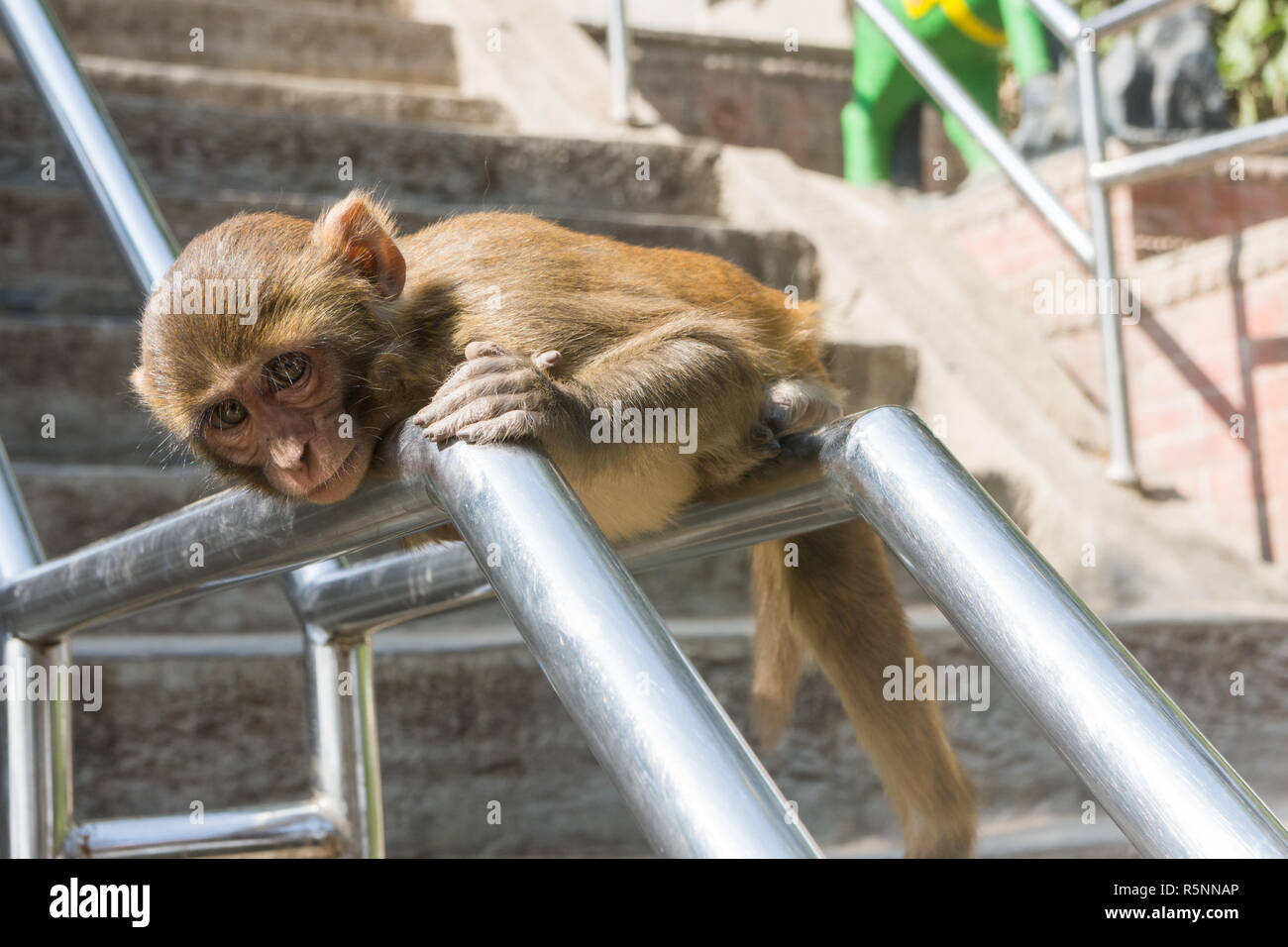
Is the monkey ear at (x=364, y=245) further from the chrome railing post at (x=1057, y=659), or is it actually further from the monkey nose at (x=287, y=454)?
the chrome railing post at (x=1057, y=659)

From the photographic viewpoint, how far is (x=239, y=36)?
12.8 ft

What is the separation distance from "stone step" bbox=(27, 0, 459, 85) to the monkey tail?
290 centimetres

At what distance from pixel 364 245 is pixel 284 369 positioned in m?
0.20

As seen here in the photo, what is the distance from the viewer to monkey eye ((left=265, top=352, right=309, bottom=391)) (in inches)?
50.1

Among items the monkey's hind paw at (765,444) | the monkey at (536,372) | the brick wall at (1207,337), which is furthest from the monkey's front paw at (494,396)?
the brick wall at (1207,337)

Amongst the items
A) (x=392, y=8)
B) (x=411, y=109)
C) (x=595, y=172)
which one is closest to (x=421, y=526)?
(x=595, y=172)

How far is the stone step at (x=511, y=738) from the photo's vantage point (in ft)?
6.49

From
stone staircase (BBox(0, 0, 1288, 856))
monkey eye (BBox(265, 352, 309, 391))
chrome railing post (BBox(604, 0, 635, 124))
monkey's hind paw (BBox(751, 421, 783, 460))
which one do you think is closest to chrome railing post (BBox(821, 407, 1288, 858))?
monkey's hind paw (BBox(751, 421, 783, 460))

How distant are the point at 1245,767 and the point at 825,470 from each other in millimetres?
2232

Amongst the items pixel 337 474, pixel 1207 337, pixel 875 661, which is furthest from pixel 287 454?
pixel 1207 337

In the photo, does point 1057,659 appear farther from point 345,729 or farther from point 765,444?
point 345,729

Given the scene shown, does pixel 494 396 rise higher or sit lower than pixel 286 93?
lower

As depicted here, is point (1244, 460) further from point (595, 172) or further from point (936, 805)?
point (936, 805)
